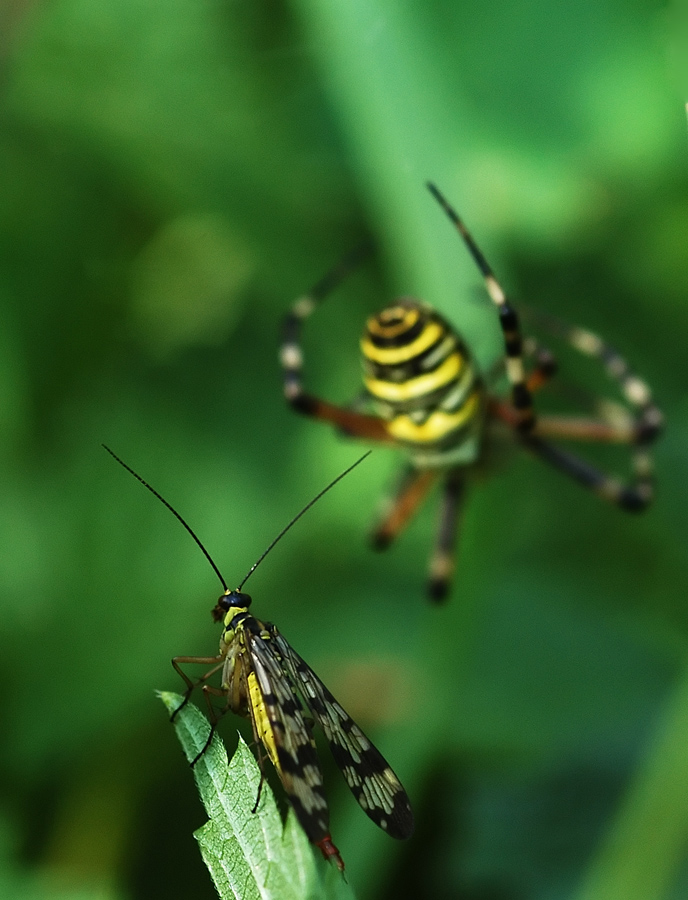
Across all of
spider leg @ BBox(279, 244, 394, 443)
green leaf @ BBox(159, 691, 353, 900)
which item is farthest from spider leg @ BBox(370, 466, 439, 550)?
green leaf @ BBox(159, 691, 353, 900)

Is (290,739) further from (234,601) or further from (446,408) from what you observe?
(446,408)

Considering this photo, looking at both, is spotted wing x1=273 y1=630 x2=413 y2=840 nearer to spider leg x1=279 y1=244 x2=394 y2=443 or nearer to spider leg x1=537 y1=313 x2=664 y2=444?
spider leg x1=279 y1=244 x2=394 y2=443

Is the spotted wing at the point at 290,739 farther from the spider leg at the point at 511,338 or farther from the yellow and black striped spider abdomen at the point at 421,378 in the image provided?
the spider leg at the point at 511,338

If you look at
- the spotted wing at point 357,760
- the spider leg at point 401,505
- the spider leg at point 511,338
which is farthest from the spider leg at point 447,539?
the spotted wing at point 357,760

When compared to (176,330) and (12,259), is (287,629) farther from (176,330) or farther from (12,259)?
(12,259)

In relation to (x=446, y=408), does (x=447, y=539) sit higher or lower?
lower

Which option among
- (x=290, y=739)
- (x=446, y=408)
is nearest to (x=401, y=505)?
(x=446, y=408)

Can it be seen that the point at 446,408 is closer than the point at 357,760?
No

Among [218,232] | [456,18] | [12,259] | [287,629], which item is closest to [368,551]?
[287,629]
